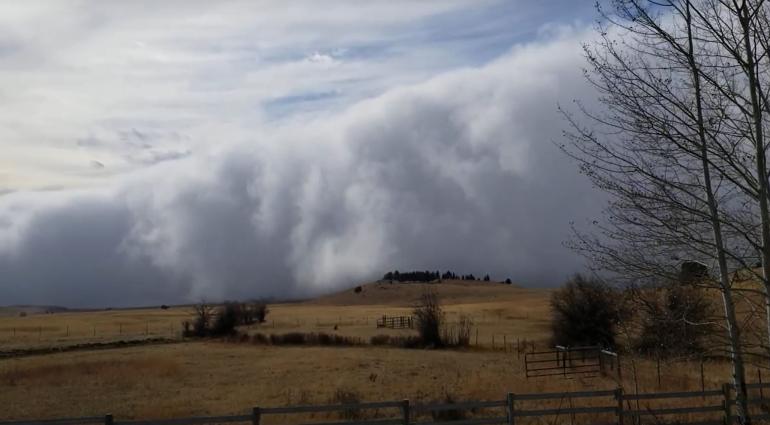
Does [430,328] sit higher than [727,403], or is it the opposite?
[727,403]

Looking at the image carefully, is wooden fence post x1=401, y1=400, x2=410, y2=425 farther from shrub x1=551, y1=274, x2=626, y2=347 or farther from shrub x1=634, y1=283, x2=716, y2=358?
shrub x1=551, y1=274, x2=626, y2=347

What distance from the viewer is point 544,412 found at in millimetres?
15695

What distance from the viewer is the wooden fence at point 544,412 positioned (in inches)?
590

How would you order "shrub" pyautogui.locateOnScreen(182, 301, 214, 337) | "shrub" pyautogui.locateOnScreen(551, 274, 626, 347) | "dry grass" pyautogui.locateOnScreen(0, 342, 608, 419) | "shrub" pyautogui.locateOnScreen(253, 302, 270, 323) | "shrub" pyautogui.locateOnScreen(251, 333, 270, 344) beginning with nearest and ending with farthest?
"dry grass" pyautogui.locateOnScreen(0, 342, 608, 419)
"shrub" pyautogui.locateOnScreen(551, 274, 626, 347)
"shrub" pyautogui.locateOnScreen(251, 333, 270, 344)
"shrub" pyautogui.locateOnScreen(182, 301, 214, 337)
"shrub" pyautogui.locateOnScreen(253, 302, 270, 323)

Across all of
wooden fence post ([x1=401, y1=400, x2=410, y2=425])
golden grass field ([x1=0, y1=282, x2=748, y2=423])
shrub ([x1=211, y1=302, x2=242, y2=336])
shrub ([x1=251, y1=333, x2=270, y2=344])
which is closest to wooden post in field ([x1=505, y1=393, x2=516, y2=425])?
wooden fence post ([x1=401, y1=400, x2=410, y2=425])

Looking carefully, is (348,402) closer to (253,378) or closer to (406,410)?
(406,410)

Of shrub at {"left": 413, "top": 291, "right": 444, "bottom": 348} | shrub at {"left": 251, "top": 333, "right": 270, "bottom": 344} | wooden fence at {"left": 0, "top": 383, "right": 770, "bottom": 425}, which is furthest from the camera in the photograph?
shrub at {"left": 251, "top": 333, "right": 270, "bottom": 344}

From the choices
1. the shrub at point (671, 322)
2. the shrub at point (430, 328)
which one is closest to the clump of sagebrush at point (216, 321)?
the shrub at point (430, 328)

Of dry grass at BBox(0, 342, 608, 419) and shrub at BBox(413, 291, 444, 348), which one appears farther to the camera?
shrub at BBox(413, 291, 444, 348)

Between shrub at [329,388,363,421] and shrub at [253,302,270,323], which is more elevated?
shrub at [253,302,270,323]

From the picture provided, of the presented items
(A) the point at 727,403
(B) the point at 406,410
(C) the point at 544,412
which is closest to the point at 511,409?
(C) the point at 544,412

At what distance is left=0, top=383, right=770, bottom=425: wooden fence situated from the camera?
15.0 metres

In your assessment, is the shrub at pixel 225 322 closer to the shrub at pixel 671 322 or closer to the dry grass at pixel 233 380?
the dry grass at pixel 233 380

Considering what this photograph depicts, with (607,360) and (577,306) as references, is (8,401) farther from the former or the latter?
(577,306)
